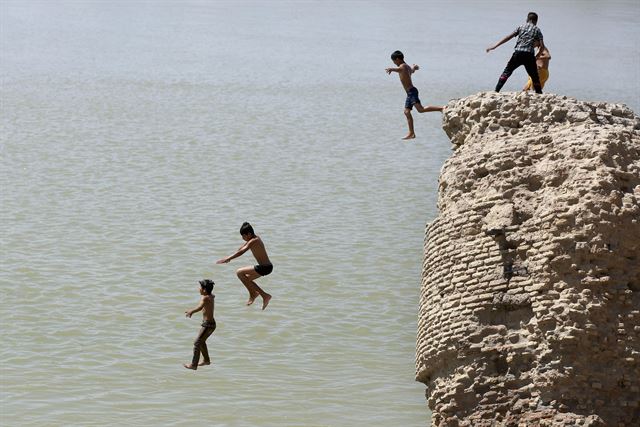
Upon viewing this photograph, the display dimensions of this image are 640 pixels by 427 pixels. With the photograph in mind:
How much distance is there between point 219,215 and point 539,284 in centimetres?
1281

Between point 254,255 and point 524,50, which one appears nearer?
point 254,255

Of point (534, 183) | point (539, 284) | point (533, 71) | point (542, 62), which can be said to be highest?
point (542, 62)

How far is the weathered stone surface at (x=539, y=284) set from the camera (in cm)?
1149

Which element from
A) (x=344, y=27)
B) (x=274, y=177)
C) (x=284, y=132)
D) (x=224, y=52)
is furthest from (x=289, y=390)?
(x=344, y=27)

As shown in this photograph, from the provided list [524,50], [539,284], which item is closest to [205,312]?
[539,284]

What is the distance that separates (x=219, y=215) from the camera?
2403cm

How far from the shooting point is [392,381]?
16.4 metres

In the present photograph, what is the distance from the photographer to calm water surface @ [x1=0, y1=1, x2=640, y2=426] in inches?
639

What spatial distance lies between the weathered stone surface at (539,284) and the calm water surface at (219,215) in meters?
3.40

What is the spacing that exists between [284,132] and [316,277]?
11256 mm

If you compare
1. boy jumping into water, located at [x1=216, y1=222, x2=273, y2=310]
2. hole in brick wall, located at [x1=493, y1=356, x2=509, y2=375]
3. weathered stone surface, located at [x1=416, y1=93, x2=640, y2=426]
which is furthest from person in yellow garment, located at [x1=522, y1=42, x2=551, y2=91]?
hole in brick wall, located at [x1=493, y1=356, x2=509, y2=375]

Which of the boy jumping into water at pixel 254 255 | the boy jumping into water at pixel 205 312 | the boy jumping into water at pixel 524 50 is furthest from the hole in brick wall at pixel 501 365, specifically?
the boy jumping into water at pixel 524 50

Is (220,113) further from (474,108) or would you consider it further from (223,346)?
(474,108)

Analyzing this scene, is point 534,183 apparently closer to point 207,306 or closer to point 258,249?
point 258,249
